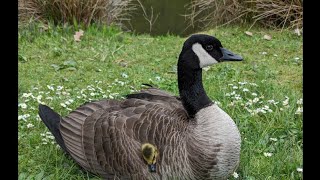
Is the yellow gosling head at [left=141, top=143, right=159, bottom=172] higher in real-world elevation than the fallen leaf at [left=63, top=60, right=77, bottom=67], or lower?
higher

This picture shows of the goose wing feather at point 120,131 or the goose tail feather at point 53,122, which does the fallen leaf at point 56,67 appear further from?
the goose wing feather at point 120,131

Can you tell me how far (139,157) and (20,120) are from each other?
1.80m

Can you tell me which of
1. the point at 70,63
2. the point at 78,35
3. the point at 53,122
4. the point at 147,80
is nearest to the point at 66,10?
the point at 78,35

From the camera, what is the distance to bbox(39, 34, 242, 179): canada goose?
138 inches

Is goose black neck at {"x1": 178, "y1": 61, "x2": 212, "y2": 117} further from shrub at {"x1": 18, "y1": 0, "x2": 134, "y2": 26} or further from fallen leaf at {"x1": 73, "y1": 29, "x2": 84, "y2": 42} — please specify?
shrub at {"x1": 18, "y1": 0, "x2": 134, "y2": 26}

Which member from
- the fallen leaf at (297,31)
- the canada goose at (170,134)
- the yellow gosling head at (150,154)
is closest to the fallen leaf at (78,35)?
the fallen leaf at (297,31)

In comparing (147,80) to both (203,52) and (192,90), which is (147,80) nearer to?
(192,90)

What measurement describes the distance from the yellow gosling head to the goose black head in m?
0.67

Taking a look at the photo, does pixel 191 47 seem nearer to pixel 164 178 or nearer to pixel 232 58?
pixel 232 58

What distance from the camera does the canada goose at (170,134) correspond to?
350cm

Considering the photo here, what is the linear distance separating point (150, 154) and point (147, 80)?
9.58 feet

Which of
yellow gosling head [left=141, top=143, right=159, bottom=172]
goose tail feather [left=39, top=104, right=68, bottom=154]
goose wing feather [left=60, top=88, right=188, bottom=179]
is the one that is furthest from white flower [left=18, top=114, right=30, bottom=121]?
yellow gosling head [left=141, top=143, right=159, bottom=172]

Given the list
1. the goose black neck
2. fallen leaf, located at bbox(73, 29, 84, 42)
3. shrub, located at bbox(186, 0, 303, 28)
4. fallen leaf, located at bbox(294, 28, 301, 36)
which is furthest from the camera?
shrub, located at bbox(186, 0, 303, 28)
